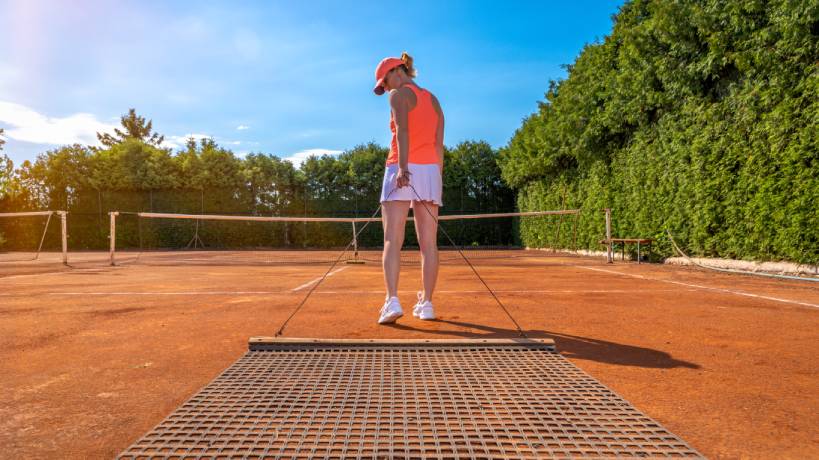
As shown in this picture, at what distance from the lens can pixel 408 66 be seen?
3680 millimetres

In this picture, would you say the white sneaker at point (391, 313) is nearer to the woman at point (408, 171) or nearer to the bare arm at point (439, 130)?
the woman at point (408, 171)

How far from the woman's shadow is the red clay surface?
1cm

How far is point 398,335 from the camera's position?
3.05 meters

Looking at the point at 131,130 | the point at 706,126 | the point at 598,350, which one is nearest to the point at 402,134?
the point at 598,350

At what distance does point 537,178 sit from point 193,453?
17.4 m

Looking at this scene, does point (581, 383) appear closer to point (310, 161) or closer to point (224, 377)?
point (224, 377)

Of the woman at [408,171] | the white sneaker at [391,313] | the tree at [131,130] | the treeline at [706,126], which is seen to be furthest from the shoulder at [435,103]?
the tree at [131,130]

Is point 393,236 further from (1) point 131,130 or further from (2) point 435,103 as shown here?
(1) point 131,130

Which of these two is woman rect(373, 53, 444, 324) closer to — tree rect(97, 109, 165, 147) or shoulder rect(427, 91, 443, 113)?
shoulder rect(427, 91, 443, 113)

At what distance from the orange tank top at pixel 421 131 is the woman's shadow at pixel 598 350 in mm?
1279

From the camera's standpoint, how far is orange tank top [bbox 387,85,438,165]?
11.6 feet

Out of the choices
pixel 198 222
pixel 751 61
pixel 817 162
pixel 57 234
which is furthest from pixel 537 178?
pixel 57 234

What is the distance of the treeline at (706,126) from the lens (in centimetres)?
629

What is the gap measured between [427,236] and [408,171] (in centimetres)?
54
